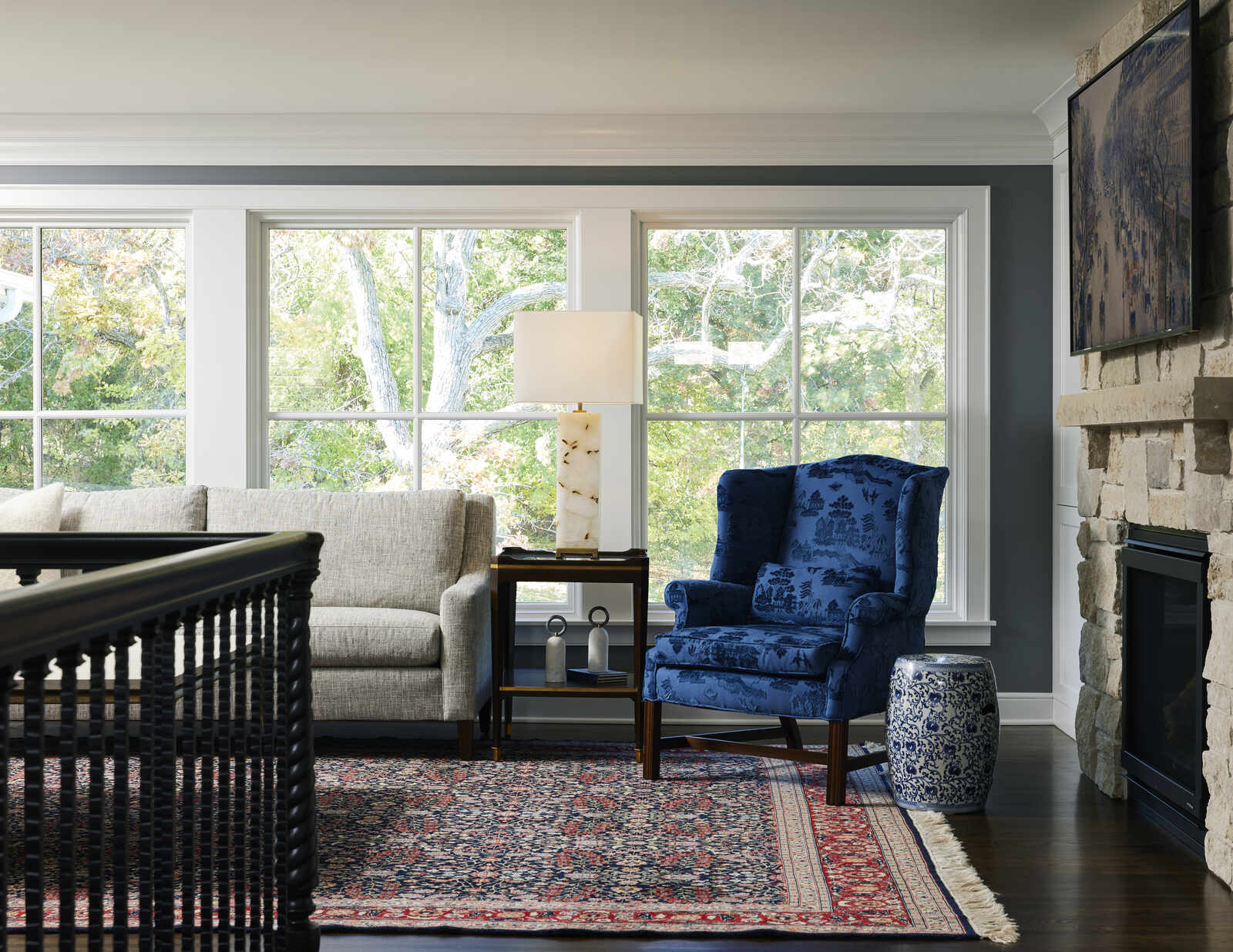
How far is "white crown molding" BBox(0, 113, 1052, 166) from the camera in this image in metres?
4.61

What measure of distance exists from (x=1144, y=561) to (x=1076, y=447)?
116cm

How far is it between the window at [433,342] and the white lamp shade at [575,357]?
0.75 metres

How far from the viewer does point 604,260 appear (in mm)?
4672

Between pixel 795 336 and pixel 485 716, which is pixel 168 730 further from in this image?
pixel 795 336

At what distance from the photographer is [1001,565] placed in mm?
4656

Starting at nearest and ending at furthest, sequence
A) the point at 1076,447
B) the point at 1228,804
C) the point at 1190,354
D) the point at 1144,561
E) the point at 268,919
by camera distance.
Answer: the point at 268,919
the point at 1228,804
the point at 1190,354
the point at 1144,561
the point at 1076,447

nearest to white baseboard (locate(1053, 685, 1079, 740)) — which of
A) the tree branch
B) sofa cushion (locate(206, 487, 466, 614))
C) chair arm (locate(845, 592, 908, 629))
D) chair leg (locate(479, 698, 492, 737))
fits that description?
chair arm (locate(845, 592, 908, 629))

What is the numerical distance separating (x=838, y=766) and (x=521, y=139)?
278 centimetres

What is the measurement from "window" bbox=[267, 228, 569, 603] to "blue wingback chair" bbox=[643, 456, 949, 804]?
1015 millimetres

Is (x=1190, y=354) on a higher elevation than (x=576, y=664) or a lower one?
higher

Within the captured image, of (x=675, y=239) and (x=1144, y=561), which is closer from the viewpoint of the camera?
(x=1144, y=561)

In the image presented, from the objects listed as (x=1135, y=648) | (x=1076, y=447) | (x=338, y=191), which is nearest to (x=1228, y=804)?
(x=1135, y=648)

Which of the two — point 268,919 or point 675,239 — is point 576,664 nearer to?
point 675,239

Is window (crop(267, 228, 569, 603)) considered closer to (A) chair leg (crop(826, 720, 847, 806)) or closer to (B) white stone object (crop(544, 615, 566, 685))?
(B) white stone object (crop(544, 615, 566, 685))
